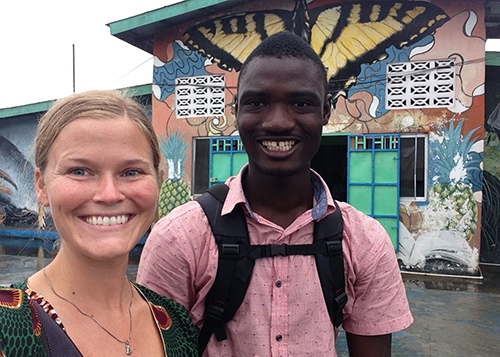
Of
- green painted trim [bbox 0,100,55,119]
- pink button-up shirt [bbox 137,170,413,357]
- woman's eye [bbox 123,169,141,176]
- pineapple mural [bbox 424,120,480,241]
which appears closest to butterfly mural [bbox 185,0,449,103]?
pineapple mural [bbox 424,120,480,241]

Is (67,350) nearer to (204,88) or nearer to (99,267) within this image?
(99,267)

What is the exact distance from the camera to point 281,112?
63.2 inches

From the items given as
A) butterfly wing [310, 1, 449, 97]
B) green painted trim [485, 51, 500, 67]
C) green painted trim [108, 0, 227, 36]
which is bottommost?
green painted trim [485, 51, 500, 67]

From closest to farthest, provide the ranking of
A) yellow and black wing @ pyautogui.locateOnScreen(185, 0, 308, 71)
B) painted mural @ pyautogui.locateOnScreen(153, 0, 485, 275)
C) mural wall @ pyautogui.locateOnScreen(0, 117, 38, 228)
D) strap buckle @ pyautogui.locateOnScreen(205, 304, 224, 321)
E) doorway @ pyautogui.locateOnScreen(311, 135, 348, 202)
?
strap buckle @ pyautogui.locateOnScreen(205, 304, 224, 321) → painted mural @ pyautogui.locateOnScreen(153, 0, 485, 275) → yellow and black wing @ pyautogui.locateOnScreen(185, 0, 308, 71) → doorway @ pyautogui.locateOnScreen(311, 135, 348, 202) → mural wall @ pyautogui.locateOnScreen(0, 117, 38, 228)

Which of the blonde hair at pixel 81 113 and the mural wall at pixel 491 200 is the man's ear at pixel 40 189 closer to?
the blonde hair at pixel 81 113

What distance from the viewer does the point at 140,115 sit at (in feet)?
4.50

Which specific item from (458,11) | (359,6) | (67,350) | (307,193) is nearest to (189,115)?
(359,6)

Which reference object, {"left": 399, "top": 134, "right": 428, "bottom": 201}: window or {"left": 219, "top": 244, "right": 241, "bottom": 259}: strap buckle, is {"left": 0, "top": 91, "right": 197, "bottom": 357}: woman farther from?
{"left": 399, "top": 134, "right": 428, "bottom": 201}: window

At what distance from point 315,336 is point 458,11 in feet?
22.5

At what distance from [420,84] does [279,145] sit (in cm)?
612

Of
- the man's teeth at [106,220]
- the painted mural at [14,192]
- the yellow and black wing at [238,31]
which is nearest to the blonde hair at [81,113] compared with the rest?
the man's teeth at [106,220]

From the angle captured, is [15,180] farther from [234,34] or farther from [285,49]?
[285,49]

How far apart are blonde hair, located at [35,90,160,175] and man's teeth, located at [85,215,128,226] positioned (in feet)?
0.72

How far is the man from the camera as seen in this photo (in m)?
1.55
